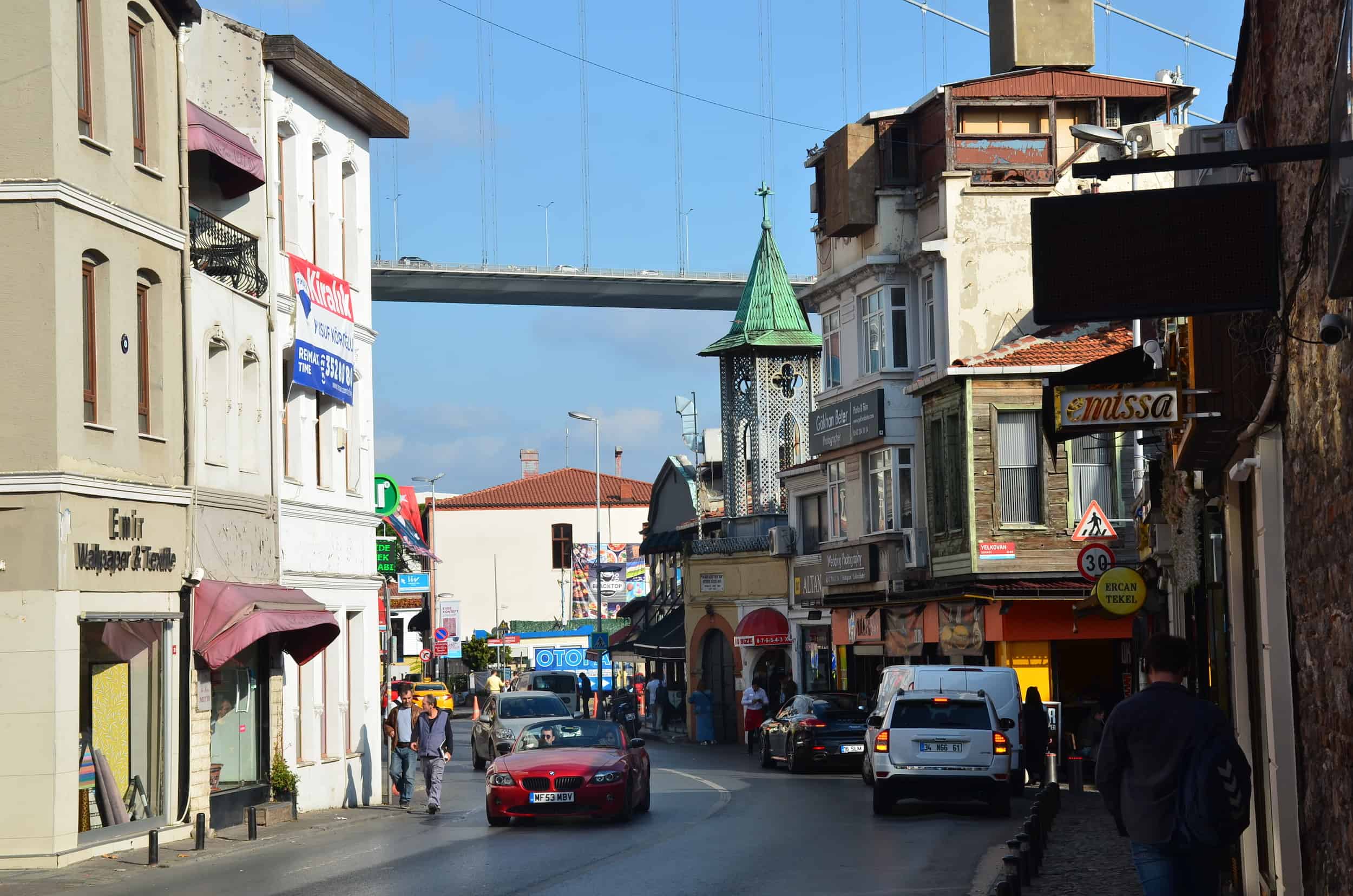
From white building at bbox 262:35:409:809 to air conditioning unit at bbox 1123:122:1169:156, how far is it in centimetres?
1541

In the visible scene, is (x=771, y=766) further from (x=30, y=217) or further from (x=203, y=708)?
(x=30, y=217)

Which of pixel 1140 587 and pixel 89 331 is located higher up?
pixel 89 331

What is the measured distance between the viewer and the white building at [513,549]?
121 m

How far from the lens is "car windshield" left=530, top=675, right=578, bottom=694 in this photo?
194ft

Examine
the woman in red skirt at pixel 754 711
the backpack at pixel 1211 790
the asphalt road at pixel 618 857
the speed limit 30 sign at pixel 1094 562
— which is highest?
the speed limit 30 sign at pixel 1094 562

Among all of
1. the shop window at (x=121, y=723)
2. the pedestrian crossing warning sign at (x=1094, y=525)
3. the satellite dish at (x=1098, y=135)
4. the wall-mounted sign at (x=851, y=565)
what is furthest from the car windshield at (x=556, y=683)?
the satellite dish at (x=1098, y=135)

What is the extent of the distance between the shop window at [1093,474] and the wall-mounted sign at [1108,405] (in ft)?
80.2

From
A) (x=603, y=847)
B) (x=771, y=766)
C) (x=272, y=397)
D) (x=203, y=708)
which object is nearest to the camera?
(x=603, y=847)

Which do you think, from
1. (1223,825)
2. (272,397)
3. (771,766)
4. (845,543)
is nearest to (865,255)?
(845,543)

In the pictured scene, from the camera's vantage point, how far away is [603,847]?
20.8 m

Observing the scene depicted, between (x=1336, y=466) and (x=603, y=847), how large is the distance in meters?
13.8

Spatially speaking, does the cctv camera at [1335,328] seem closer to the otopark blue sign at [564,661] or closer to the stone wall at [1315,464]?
the stone wall at [1315,464]

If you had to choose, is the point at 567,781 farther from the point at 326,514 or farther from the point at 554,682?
the point at 554,682

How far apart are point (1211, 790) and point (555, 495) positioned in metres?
116
